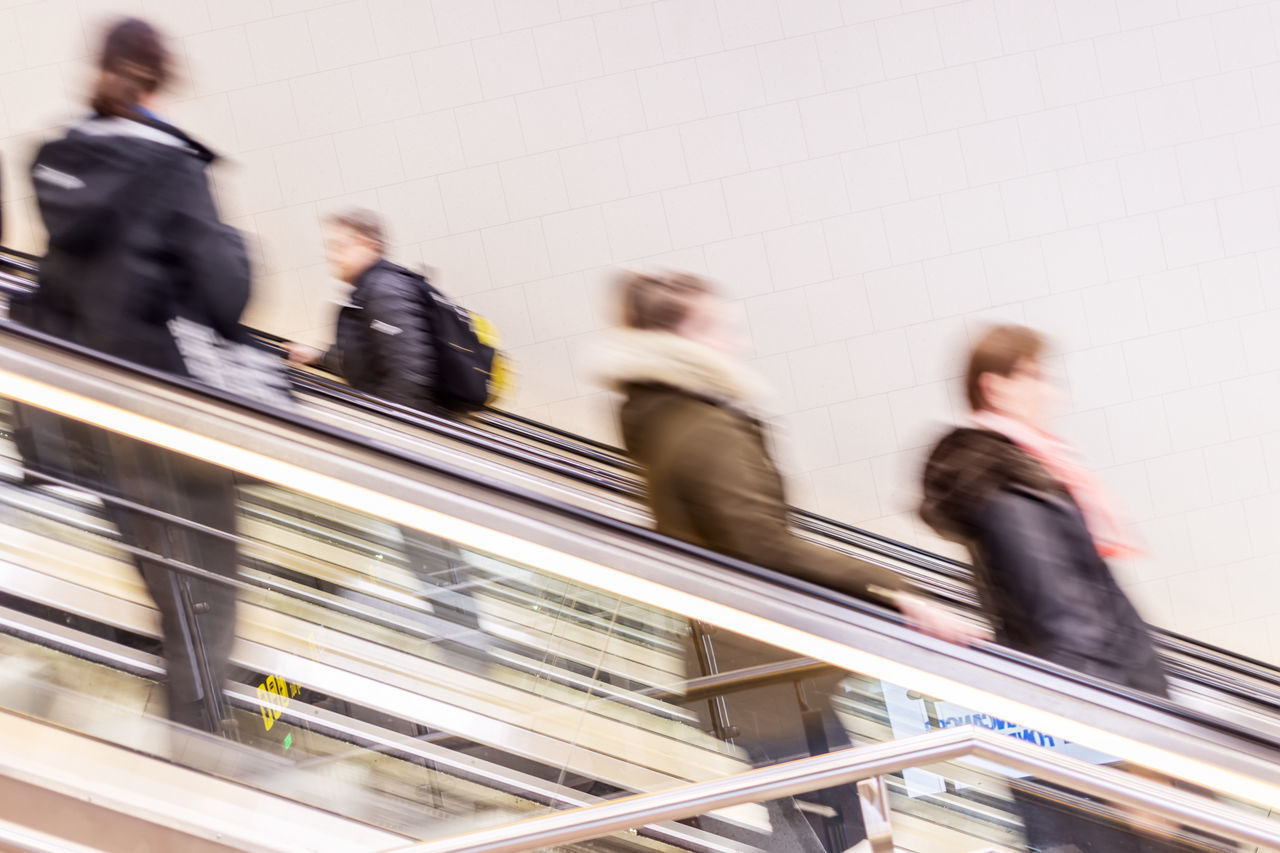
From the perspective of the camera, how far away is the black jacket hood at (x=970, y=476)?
2129 millimetres

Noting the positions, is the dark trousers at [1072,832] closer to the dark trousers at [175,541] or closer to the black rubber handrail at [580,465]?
the black rubber handrail at [580,465]

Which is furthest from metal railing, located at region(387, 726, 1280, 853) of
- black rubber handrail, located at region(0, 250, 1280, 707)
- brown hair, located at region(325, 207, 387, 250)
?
brown hair, located at region(325, 207, 387, 250)

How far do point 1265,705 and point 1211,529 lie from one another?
4023 millimetres

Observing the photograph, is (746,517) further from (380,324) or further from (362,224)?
(362,224)

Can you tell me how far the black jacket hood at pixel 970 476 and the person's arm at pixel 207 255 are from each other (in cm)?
137

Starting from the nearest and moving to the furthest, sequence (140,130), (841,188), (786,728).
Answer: (786,728) → (140,130) → (841,188)

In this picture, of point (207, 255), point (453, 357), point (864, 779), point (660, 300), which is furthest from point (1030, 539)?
point (453, 357)

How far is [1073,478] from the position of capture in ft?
7.43

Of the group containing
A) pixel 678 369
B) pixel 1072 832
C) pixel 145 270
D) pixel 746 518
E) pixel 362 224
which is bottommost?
pixel 1072 832

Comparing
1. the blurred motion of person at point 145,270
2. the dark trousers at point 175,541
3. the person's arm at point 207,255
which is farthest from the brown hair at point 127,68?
the dark trousers at point 175,541

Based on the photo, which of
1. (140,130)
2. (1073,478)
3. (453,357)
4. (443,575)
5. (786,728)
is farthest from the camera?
(453,357)

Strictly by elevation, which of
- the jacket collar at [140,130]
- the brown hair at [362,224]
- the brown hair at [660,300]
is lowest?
the brown hair at [660,300]

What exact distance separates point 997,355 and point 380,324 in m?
1.90

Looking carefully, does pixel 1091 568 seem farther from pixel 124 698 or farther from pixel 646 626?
pixel 124 698
